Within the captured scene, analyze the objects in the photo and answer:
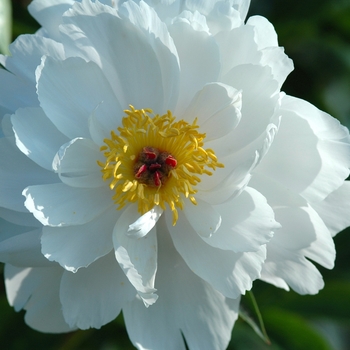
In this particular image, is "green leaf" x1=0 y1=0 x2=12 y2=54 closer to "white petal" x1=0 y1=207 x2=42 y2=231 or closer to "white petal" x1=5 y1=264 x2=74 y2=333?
"white petal" x1=0 y1=207 x2=42 y2=231

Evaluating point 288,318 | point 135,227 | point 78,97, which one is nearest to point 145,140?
point 78,97

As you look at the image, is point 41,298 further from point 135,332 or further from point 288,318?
point 288,318

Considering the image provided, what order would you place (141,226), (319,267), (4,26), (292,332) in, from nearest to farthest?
(141,226)
(4,26)
(292,332)
(319,267)

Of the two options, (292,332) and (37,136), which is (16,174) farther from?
(292,332)

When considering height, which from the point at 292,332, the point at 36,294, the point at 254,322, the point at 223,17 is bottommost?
the point at 292,332

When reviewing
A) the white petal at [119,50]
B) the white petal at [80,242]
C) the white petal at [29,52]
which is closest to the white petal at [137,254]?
the white petal at [80,242]

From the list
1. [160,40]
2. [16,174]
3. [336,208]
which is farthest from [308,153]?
[16,174]
